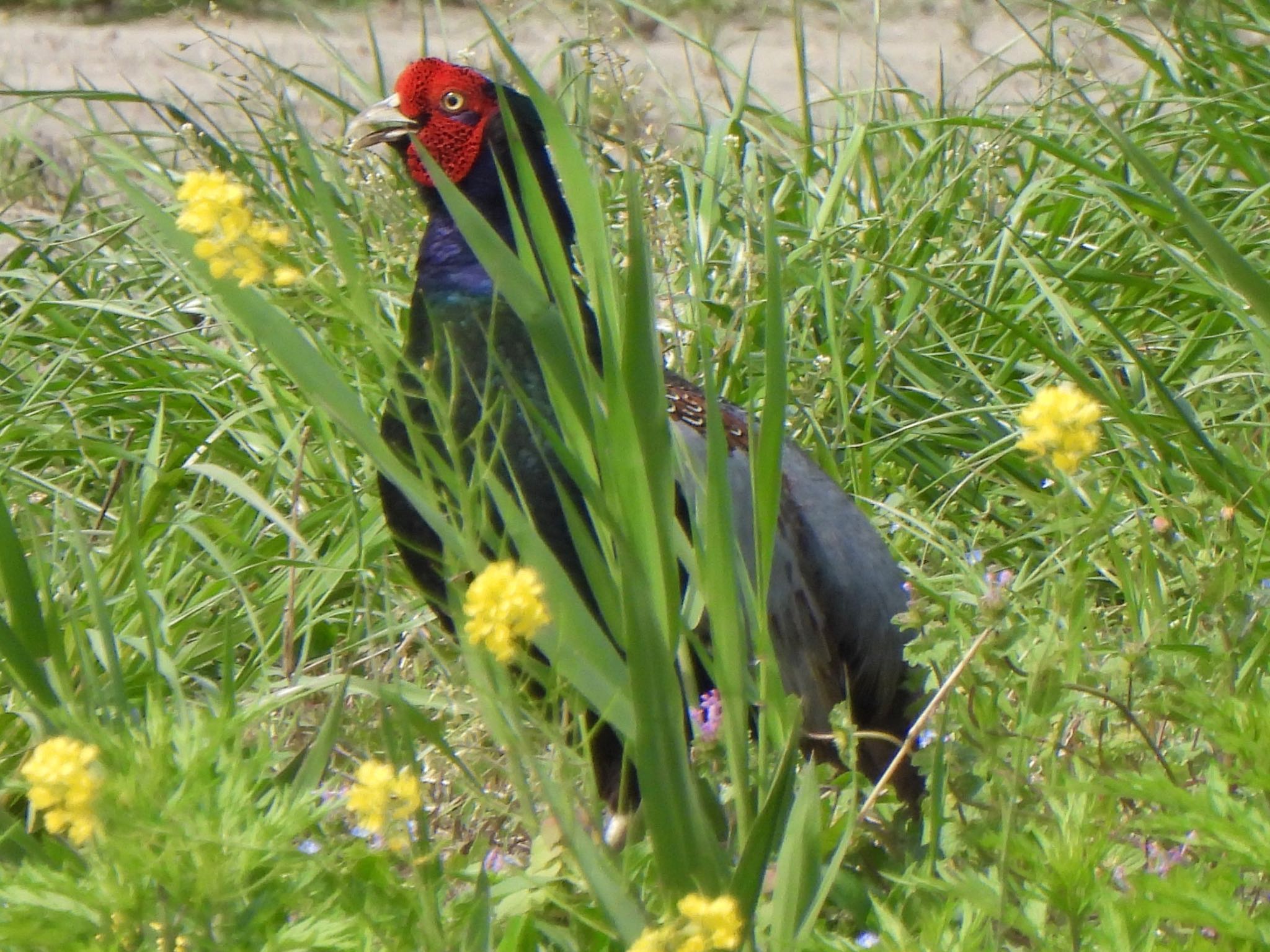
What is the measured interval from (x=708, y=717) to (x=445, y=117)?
1285mm

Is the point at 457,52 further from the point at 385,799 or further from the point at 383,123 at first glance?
the point at 385,799

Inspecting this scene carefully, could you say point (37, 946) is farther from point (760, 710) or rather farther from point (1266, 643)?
point (1266, 643)

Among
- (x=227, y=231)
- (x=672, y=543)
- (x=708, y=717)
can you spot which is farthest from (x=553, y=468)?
(x=227, y=231)

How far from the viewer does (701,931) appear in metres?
1.09

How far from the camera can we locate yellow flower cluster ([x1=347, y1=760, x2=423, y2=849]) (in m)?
1.16

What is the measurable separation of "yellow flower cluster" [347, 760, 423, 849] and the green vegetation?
0.05m

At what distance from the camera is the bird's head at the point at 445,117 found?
2.68m

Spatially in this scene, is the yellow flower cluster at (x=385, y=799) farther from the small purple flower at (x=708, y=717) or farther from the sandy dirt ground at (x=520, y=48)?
the sandy dirt ground at (x=520, y=48)

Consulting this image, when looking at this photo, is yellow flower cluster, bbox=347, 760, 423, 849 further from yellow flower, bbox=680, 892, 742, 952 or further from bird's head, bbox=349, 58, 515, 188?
bird's head, bbox=349, 58, 515, 188

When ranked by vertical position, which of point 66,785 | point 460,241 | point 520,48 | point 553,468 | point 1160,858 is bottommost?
point 1160,858

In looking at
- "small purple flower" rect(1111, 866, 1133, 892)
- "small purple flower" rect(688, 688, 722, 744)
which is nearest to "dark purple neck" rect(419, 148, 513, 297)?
"small purple flower" rect(688, 688, 722, 744)

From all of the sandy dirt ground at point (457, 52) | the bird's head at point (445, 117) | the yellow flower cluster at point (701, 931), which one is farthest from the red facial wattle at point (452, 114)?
the yellow flower cluster at point (701, 931)

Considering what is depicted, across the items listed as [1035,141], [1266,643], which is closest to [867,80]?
[1035,141]

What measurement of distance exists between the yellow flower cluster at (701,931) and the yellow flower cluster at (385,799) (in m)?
0.19
